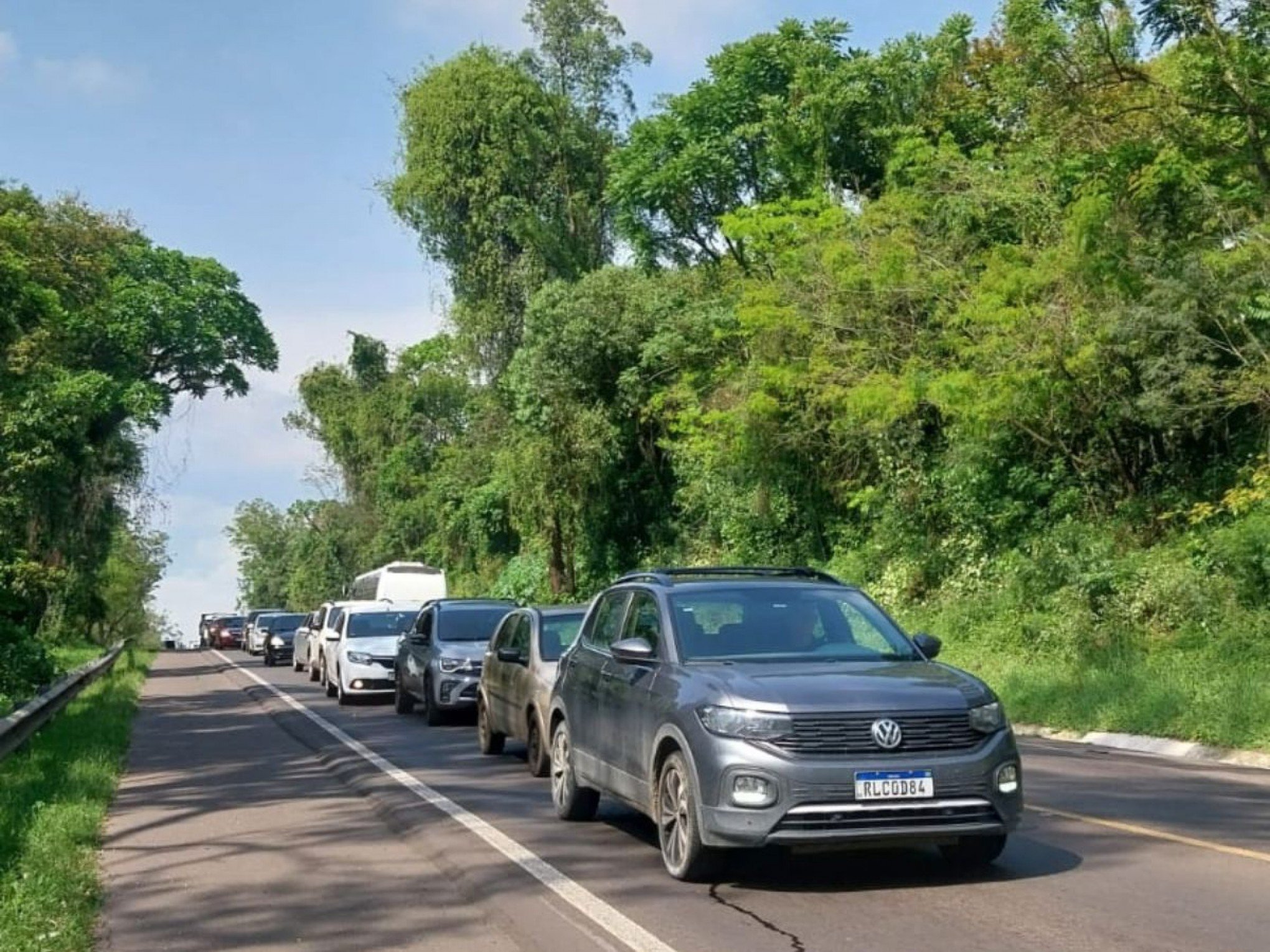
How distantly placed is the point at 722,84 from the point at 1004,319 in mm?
18557

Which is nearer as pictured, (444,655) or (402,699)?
(444,655)

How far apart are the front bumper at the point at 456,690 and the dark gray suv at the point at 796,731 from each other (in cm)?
1053

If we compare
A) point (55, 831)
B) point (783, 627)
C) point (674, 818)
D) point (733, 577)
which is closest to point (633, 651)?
point (783, 627)

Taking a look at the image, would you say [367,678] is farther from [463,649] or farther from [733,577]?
[733,577]

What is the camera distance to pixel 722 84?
4103 centimetres

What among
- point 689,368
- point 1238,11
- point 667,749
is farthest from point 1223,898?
point 689,368

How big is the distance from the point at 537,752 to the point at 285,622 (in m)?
38.1

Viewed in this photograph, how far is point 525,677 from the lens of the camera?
15.0m

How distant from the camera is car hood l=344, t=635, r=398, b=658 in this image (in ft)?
85.8

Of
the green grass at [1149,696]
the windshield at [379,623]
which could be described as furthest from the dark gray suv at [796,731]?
the windshield at [379,623]

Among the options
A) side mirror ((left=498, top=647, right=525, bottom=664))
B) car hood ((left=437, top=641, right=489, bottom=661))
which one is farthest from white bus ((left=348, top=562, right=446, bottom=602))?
side mirror ((left=498, top=647, right=525, bottom=664))

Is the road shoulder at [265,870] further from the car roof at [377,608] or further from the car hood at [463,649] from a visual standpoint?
the car roof at [377,608]

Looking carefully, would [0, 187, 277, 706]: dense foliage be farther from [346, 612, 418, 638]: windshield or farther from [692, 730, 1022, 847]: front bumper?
[692, 730, 1022, 847]: front bumper

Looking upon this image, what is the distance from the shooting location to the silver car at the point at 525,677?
47.3 ft
